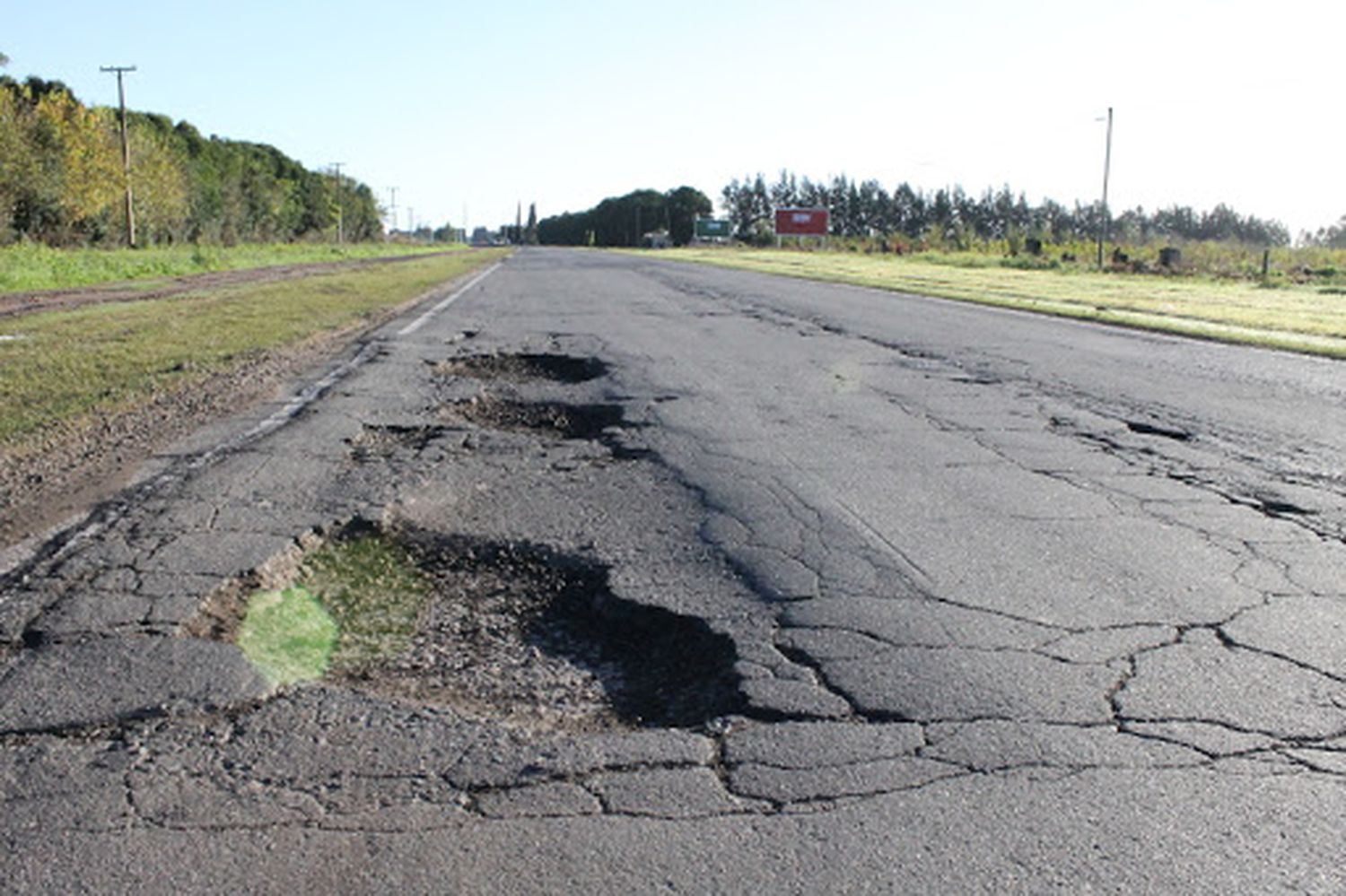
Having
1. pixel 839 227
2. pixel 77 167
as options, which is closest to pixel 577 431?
pixel 77 167

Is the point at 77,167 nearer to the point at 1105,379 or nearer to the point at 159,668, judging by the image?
the point at 1105,379

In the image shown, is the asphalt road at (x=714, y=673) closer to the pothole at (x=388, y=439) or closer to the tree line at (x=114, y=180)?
the pothole at (x=388, y=439)

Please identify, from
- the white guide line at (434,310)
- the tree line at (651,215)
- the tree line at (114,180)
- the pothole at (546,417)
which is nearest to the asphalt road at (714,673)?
the pothole at (546,417)

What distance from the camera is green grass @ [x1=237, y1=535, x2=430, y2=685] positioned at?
3766mm

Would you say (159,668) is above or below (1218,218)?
below

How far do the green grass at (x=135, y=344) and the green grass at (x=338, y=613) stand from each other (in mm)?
3518

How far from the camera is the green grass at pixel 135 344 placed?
8.77 metres

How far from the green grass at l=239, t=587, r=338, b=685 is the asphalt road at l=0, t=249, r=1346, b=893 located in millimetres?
126

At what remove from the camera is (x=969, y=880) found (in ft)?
8.06

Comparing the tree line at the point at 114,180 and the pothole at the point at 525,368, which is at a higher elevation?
the tree line at the point at 114,180

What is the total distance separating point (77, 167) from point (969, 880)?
54.2 meters

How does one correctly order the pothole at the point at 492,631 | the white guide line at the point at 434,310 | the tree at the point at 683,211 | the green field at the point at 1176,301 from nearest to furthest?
the pothole at the point at 492,631 < the white guide line at the point at 434,310 < the green field at the point at 1176,301 < the tree at the point at 683,211

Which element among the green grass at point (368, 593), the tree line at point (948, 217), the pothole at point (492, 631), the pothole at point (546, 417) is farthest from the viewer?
the tree line at point (948, 217)

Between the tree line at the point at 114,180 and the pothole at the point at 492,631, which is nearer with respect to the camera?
the pothole at the point at 492,631
